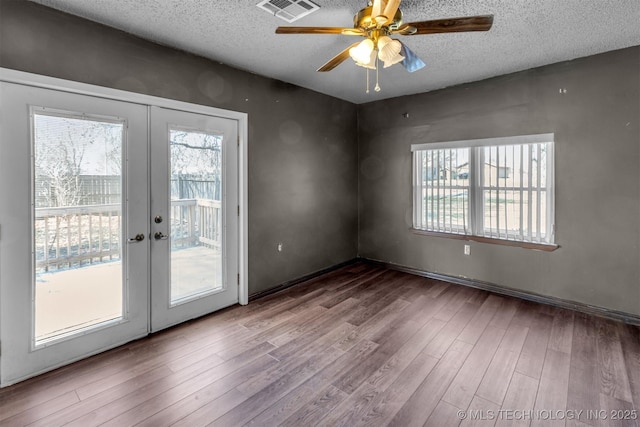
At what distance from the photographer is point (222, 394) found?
2.07 meters

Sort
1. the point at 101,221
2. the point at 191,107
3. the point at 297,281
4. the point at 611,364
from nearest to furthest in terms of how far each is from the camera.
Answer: the point at 611,364 < the point at 101,221 < the point at 191,107 < the point at 297,281

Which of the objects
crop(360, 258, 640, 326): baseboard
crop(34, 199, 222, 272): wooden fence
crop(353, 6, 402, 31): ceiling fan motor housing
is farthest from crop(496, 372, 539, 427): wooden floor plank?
crop(34, 199, 222, 272): wooden fence

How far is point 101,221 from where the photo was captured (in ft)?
8.37

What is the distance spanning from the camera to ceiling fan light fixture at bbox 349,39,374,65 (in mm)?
2010

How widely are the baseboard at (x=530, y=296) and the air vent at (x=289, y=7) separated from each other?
3.63 metres

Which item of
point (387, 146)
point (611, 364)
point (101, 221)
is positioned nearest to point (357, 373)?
point (611, 364)

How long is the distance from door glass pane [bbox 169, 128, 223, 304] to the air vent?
137 centimetres

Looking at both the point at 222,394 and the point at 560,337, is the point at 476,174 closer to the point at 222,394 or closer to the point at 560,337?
the point at 560,337

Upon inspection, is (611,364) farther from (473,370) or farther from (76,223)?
(76,223)

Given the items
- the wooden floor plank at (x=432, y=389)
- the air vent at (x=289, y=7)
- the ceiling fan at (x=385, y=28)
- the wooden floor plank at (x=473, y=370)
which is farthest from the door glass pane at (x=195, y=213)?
the wooden floor plank at (x=473, y=370)

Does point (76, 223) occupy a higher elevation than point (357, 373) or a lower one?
higher

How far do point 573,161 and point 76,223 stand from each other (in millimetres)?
4760

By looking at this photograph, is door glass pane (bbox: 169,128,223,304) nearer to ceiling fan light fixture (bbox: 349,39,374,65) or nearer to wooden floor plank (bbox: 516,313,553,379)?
ceiling fan light fixture (bbox: 349,39,374,65)

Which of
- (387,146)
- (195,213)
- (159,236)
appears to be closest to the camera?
Result: (159,236)
